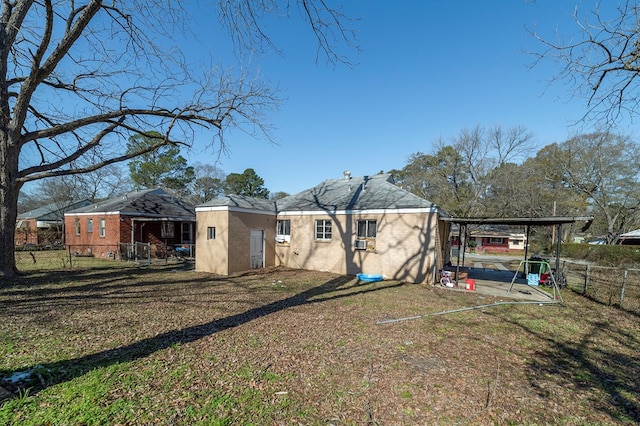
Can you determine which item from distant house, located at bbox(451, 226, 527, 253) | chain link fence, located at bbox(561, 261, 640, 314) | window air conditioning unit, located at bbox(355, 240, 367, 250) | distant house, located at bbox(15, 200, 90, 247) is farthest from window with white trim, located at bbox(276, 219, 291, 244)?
distant house, located at bbox(451, 226, 527, 253)

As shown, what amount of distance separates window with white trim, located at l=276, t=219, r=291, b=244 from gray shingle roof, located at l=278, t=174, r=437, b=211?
0.71m

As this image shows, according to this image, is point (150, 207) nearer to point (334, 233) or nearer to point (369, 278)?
point (334, 233)

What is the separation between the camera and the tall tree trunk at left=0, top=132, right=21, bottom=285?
409 inches

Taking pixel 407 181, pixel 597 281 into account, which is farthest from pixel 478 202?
pixel 597 281

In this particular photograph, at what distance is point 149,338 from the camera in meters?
5.57

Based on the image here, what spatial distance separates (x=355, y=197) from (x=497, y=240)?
123ft

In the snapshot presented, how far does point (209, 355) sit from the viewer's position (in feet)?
16.2

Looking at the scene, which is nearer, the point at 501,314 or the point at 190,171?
the point at 501,314

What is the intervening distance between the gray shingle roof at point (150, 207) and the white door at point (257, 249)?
809 centimetres

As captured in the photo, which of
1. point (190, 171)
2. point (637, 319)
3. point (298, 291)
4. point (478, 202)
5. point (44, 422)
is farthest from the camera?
point (190, 171)

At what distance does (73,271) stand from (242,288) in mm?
8542

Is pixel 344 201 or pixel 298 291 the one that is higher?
pixel 344 201

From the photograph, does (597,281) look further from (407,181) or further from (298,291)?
(407,181)

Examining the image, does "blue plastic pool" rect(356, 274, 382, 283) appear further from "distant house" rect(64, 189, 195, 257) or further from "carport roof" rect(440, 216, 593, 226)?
"distant house" rect(64, 189, 195, 257)
